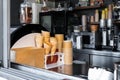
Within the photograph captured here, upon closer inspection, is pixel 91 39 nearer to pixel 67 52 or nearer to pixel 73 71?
pixel 67 52

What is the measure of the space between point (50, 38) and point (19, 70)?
1.33 ft

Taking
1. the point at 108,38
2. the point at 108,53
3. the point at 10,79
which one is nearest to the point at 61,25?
the point at 108,38

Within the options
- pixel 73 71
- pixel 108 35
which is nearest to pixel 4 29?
pixel 73 71

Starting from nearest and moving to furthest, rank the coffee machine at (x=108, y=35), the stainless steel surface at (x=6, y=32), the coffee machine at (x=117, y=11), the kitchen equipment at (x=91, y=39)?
the stainless steel surface at (x=6, y=32) → the coffee machine at (x=108, y=35) → the kitchen equipment at (x=91, y=39) → the coffee machine at (x=117, y=11)

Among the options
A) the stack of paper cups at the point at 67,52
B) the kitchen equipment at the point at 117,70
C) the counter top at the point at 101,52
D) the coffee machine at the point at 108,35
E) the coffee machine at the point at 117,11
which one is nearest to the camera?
the kitchen equipment at the point at 117,70

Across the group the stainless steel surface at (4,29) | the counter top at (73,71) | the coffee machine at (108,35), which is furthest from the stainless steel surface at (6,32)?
the coffee machine at (108,35)

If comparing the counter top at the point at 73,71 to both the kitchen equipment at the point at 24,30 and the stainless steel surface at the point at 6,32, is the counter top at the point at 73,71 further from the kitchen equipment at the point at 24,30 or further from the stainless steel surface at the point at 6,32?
the kitchen equipment at the point at 24,30

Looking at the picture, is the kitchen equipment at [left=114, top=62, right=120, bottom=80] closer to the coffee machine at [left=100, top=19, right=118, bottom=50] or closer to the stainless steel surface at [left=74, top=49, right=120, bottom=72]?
the stainless steel surface at [left=74, top=49, right=120, bottom=72]

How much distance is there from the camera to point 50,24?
11.1 ft

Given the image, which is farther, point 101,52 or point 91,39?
point 91,39

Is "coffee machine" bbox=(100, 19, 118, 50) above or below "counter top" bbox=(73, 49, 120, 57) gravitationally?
above

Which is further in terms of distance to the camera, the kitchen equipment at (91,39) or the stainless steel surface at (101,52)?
the kitchen equipment at (91,39)

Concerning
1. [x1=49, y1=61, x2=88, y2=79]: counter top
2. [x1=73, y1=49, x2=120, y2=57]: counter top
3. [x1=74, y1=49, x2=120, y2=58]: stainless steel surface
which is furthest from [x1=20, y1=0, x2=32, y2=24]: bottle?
[x1=74, y1=49, x2=120, y2=58]: stainless steel surface

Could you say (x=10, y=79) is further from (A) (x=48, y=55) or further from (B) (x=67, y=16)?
(B) (x=67, y=16)
